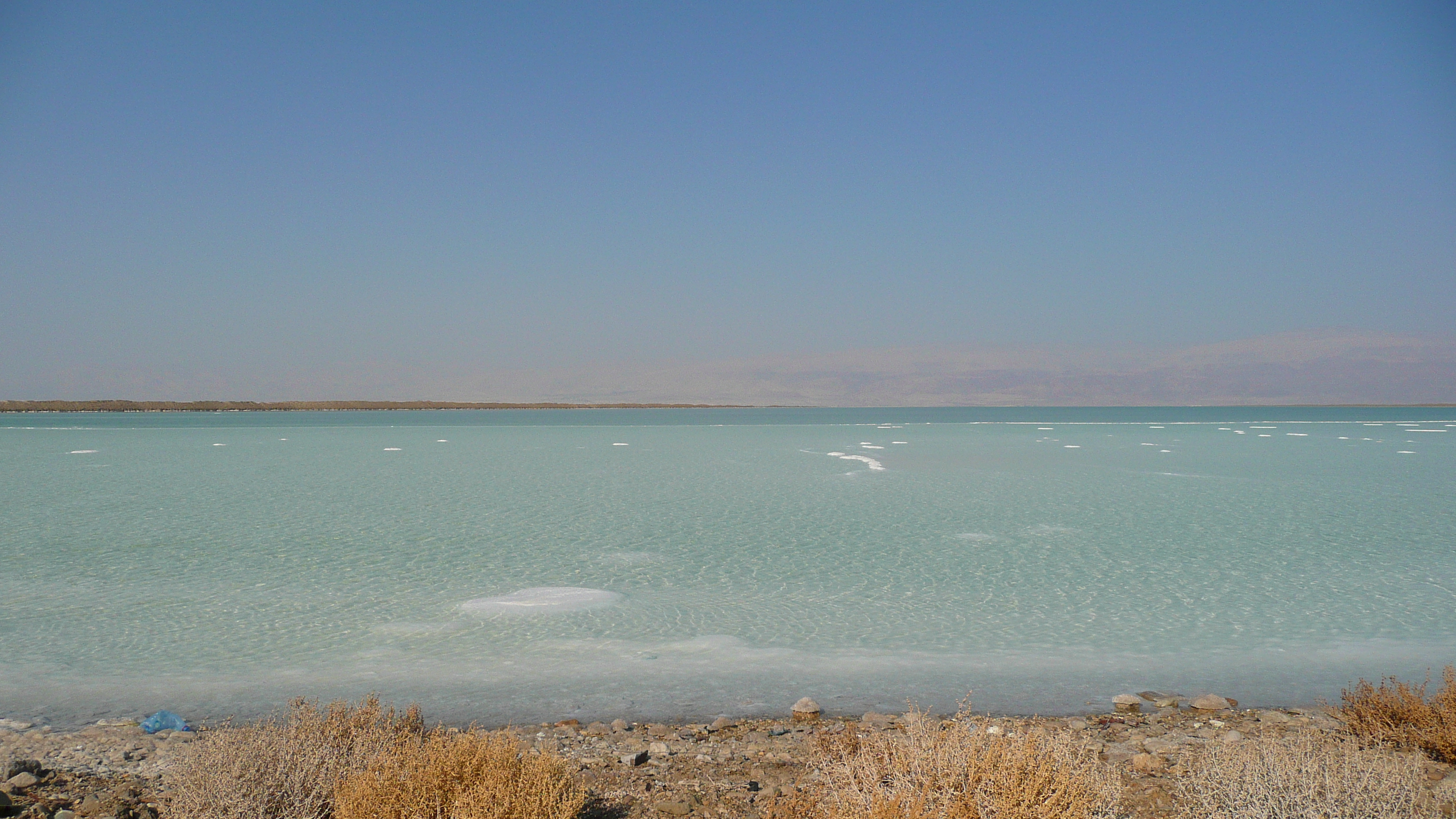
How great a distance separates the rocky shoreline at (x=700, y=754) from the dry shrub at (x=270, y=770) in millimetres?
332

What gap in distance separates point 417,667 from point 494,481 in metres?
16.1

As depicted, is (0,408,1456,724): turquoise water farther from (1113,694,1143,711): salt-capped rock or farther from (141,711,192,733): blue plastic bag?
(141,711,192,733): blue plastic bag

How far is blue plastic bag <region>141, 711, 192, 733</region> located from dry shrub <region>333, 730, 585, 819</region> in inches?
92.6

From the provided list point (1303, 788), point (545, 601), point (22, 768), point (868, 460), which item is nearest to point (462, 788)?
point (22, 768)

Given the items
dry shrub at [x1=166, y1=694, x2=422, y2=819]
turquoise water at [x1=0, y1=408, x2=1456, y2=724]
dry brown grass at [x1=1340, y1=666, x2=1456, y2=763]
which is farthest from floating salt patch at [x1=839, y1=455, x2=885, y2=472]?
dry shrub at [x1=166, y1=694, x2=422, y2=819]

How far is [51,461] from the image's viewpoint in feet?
94.8

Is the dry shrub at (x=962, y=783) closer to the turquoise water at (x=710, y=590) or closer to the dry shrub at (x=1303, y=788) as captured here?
the dry shrub at (x=1303, y=788)

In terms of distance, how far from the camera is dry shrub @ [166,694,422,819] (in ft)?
12.2

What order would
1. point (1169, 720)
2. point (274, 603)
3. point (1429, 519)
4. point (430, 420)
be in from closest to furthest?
point (1169, 720) < point (274, 603) < point (1429, 519) < point (430, 420)

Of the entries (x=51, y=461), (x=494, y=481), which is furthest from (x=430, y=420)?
(x=494, y=481)

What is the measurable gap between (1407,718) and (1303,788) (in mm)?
2114

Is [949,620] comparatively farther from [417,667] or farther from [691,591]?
[417,667]

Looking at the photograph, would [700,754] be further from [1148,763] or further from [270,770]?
[1148,763]

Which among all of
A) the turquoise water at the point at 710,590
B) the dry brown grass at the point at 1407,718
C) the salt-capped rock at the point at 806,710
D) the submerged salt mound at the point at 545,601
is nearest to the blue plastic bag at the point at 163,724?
the turquoise water at the point at 710,590
